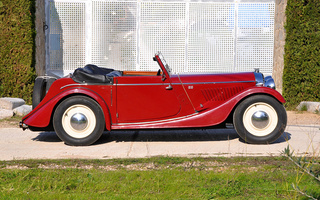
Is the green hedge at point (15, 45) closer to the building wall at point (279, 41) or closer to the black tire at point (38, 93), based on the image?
the black tire at point (38, 93)

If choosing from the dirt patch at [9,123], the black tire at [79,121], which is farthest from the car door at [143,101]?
the dirt patch at [9,123]

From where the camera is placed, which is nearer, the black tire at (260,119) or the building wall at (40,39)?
the black tire at (260,119)

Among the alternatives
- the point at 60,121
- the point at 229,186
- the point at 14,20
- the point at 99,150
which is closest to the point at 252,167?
the point at 229,186

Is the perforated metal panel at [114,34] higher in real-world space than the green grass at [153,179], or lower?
higher

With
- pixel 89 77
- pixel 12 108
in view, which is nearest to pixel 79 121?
pixel 89 77

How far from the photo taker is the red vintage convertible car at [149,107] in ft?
19.2

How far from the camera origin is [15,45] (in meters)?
9.52

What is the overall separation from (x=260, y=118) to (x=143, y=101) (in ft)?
5.17

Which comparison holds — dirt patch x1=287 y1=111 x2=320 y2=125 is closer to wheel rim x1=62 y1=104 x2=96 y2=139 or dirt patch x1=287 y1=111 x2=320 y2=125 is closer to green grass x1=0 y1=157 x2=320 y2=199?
green grass x1=0 y1=157 x2=320 y2=199

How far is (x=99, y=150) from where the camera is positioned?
18.4 ft

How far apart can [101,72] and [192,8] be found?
5427mm

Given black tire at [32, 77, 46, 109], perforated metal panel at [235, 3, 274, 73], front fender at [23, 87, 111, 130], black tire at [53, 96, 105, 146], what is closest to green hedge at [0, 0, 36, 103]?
black tire at [32, 77, 46, 109]

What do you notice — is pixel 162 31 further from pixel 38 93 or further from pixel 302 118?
pixel 38 93

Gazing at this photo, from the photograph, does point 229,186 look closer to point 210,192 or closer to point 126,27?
point 210,192
